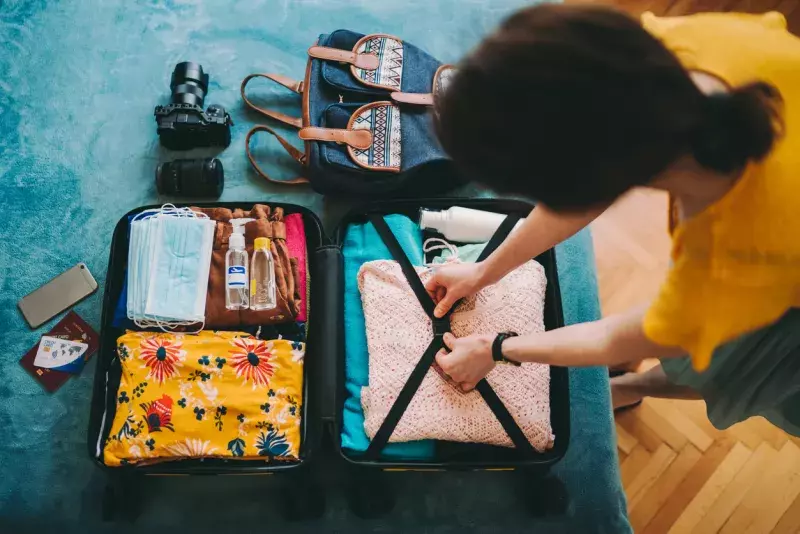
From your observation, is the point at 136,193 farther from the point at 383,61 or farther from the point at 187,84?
the point at 383,61

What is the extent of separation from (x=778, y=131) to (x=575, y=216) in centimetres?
21

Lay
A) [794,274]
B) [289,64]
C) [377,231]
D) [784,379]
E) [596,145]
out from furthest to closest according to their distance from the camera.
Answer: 1. [289,64]
2. [377,231]
3. [784,379]
4. [794,274]
5. [596,145]

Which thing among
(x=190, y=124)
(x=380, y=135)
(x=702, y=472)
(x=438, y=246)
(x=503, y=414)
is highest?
(x=190, y=124)

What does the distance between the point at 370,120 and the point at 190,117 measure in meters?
0.42

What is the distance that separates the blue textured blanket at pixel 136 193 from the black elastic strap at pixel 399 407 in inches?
8.2

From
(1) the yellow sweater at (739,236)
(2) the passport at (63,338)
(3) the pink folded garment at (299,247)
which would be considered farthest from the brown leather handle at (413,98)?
(2) the passport at (63,338)

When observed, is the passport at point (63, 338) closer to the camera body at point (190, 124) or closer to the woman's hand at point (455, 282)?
the camera body at point (190, 124)

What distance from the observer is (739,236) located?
60 centimetres

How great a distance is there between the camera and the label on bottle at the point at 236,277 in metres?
1.14

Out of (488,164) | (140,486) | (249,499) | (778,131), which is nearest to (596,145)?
(488,164)

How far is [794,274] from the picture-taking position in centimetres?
61

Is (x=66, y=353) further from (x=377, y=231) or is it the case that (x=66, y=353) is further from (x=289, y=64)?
(x=289, y=64)

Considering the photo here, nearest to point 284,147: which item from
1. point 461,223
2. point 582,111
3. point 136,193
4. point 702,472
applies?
point 136,193

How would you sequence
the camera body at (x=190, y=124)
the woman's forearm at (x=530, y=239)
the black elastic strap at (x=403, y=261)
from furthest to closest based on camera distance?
the camera body at (x=190, y=124) → the black elastic strap at (x=403, y=261) → the woman's forearm at (x=530, y=239)
